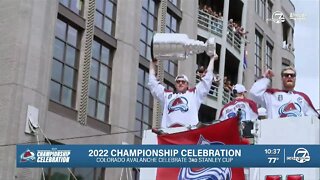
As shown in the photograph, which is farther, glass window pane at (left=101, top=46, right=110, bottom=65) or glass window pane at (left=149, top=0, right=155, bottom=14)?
glass window pane at (left=149, top=0, right=155, bottom=14)

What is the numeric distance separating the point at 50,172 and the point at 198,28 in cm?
1319

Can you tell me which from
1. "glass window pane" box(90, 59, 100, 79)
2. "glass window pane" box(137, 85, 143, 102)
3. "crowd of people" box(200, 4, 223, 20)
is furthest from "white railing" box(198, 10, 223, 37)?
"glass window pane" box(90, 59, 100, 79)

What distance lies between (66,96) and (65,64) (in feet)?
3.46

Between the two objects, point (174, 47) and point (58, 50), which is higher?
point (58, 50)

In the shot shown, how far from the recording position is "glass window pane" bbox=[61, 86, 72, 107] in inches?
827

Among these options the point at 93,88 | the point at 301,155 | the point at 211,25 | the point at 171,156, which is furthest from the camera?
the point at 211,25

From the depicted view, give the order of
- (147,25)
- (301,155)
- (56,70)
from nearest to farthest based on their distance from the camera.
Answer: (301,155)
(56,70)
(147,25)

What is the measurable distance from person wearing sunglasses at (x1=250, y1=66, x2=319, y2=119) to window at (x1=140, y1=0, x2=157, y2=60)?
1897 centimetres

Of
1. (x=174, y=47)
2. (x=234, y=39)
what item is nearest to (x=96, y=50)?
(x=234, y=39)

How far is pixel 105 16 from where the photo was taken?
23.9 metres

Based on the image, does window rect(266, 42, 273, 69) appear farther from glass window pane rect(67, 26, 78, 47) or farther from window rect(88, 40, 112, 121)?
glass window pane rect(67, 26, 78, 47)

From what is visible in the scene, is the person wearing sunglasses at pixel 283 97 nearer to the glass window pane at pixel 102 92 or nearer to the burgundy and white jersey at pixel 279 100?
the burgundy and white jersey at pixel 279 100

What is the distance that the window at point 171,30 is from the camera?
92.6 feet

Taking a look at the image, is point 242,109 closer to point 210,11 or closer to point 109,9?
point 109,9
